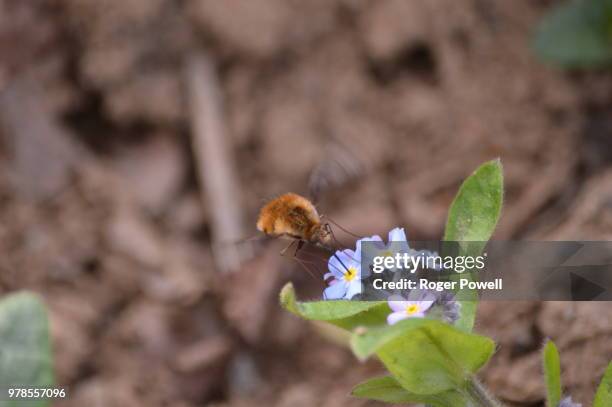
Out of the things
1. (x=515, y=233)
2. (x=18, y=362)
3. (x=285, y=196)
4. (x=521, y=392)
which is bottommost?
(x=521, y=392)

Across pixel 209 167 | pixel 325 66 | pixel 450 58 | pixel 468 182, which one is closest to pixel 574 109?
pixel 450 58

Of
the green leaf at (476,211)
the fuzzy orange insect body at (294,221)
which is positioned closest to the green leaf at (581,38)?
the green leaf at (476,211)

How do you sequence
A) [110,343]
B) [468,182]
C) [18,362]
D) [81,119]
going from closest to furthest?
[468,182] < [18,362] < [110,343] < [81,119]

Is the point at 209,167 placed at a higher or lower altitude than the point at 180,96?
lower

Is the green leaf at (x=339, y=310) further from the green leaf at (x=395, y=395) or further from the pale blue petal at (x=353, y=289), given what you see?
the green leaf at (x=395, y=395)

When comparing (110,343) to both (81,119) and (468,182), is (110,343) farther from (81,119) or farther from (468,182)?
(468,182)
